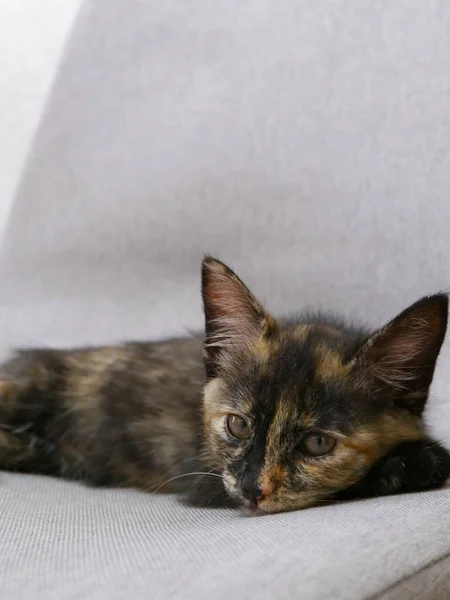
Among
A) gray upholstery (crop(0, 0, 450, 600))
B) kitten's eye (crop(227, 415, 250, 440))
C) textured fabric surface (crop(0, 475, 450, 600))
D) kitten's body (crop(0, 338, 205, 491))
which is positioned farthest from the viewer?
gray upholstery (crop(0, 0, 450, 600))

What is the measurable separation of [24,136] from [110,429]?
1.34 meters

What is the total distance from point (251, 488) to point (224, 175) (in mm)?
975

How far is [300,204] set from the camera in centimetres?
180

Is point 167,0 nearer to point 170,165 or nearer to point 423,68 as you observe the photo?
point 170,165

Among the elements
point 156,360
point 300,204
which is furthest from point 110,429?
point 300,204

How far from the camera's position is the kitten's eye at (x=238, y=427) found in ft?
3.90

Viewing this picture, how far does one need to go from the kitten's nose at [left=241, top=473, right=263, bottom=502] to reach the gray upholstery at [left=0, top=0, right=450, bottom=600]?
0.08 m

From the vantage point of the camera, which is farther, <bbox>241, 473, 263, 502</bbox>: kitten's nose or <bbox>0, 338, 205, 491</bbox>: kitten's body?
<bbox>0, 338, 205, 491</bbox>: kitten's body

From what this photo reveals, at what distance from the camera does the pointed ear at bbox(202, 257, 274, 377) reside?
4.19 feet

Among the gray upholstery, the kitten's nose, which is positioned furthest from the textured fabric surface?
the gray upholstery

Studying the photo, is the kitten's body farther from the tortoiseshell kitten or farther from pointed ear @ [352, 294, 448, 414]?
pointed ear @ [352, 294, 448, 414]

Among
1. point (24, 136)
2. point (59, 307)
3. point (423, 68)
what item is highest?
point (423, 68)

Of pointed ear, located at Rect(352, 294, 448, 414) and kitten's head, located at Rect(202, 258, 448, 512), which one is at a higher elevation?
pointed ear, located at Rect(352, 294, 448, 414)

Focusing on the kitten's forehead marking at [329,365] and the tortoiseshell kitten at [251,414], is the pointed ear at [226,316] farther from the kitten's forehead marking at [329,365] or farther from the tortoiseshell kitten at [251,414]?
the kitten's forehead marking at [329,365]
